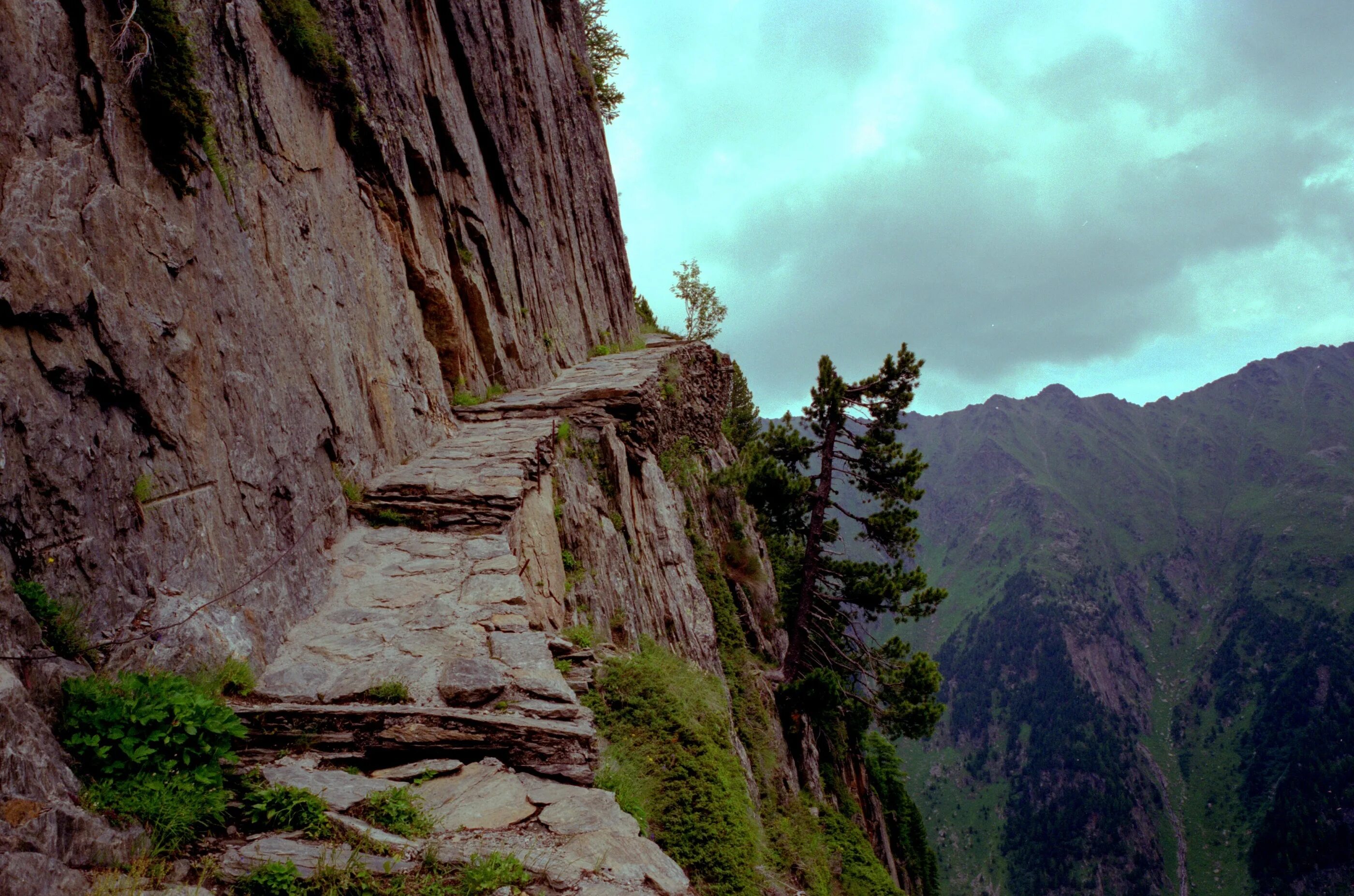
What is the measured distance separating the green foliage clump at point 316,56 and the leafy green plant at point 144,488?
7.15 meters

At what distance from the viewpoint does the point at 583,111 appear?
28.0 meters

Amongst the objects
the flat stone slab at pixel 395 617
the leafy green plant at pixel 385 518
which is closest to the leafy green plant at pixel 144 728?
the flat stone slab at pixel 395 617

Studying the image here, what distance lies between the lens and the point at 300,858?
4.10m

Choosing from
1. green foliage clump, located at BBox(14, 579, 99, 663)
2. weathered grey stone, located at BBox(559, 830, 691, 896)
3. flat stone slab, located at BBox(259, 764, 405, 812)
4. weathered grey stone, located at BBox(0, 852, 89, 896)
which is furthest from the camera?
flat stone slab, located at BBox(259, 764, 405, 812)

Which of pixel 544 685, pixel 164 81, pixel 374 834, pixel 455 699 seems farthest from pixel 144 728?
pixel 164 81

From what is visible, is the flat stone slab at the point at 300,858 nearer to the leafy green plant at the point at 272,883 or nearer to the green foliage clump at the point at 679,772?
the leafy green plant at the point at 272,883

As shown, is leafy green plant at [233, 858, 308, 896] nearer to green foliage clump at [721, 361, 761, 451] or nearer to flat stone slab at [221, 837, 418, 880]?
flat stone slab at [221, 837, 418, 880]

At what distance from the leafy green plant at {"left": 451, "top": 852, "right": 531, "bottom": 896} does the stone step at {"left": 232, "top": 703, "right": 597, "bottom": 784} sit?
134cm

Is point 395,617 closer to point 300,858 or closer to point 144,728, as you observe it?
point 144,728

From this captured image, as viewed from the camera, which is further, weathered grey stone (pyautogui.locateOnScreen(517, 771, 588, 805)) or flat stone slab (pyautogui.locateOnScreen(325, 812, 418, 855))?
weathered grey stone (pyautogui.locateOnScreen(517, 771, 588, 805))

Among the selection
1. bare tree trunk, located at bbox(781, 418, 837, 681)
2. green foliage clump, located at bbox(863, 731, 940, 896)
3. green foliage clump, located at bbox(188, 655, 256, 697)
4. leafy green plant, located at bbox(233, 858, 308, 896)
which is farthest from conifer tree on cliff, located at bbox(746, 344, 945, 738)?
leafy green plant, located at bbox(233, 858, 308, 896)

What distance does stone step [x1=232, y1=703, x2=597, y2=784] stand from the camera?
540 centimetres

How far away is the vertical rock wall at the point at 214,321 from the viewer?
5.02 m

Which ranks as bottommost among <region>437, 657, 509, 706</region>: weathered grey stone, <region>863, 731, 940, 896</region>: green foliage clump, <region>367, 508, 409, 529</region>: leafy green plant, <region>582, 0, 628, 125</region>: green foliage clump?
<region>863, 731, 940, 896</region>: green foliage clump
